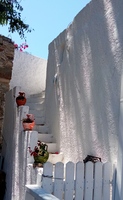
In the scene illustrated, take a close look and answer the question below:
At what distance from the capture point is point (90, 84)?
15.0 ft

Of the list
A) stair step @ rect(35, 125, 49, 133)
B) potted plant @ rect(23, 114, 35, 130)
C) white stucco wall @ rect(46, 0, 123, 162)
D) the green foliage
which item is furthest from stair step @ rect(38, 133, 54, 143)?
the green foliage

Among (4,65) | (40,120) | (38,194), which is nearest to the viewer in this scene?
(38,194)

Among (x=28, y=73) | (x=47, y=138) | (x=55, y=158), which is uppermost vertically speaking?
(x=28, y=73)

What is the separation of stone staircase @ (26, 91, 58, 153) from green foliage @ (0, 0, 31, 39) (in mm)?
1891

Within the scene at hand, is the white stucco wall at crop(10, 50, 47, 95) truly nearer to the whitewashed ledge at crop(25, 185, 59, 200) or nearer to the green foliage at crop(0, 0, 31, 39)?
the green foliage at crop(0, 0, 31, 39)

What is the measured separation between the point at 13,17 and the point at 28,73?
291 cm

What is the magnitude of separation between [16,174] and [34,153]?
48.3 inches

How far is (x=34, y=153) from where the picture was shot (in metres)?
4.06

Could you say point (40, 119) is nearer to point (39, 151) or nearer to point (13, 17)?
point (13, 17)

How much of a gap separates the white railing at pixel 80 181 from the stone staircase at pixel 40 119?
2233 millimetres

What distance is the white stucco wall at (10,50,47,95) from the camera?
8.86 meters

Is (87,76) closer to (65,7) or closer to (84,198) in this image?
(84,198)

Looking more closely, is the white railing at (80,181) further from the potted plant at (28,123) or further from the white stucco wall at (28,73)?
the white stucco wall at (28,73)

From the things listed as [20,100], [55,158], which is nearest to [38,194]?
[55,158]
